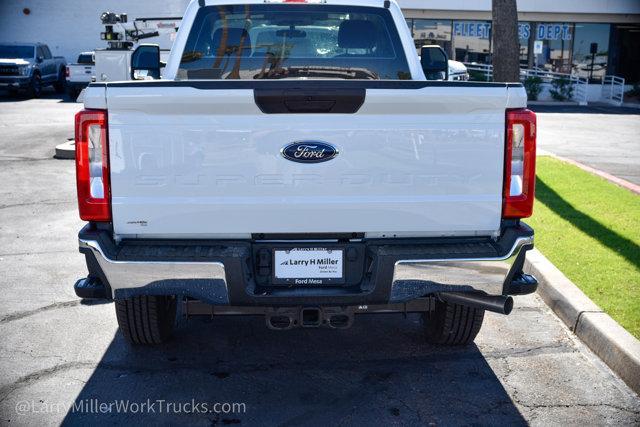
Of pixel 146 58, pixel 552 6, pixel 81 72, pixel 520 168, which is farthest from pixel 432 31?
pixel 520 168

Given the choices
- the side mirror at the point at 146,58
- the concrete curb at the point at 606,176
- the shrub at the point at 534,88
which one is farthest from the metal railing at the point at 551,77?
the side mirror at the point at 146,58

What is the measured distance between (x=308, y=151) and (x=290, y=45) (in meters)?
2.31

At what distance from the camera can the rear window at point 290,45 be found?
589 centimetres

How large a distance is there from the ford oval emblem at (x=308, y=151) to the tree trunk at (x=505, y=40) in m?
8.27

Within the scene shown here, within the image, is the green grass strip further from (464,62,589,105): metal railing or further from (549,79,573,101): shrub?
(549,79,573,101): shrub

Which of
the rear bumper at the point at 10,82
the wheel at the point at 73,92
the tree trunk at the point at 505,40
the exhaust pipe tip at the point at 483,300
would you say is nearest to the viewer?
the exhaust pipe tip at the point at 483,300

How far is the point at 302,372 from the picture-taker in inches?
186

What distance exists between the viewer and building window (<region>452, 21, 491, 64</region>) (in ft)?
115

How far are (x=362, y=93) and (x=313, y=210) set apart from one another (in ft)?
2.09

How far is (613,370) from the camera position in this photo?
480 cm

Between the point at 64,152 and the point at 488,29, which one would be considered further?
the point at 488,29

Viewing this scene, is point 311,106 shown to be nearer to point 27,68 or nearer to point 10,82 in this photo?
point 10,82

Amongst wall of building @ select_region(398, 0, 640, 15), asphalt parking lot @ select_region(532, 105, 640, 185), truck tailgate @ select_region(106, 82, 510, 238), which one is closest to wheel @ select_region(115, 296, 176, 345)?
truck tailgate @ select_region(106, 82, 510, 238)

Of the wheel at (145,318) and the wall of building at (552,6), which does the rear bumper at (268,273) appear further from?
the wall of building at (552,6)
